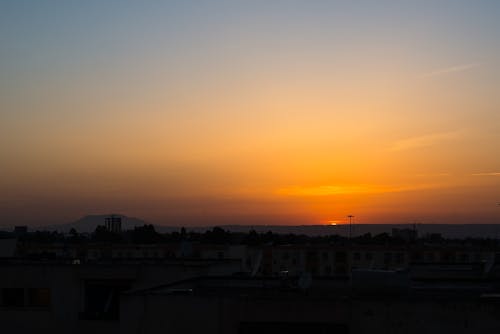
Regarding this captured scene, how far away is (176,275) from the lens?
27.1m

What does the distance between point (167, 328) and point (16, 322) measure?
15.4 metres

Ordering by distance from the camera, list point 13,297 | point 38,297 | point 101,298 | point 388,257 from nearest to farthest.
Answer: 1. point 38,297
2. point 101,298
3. point 13,297
4. point 388,257

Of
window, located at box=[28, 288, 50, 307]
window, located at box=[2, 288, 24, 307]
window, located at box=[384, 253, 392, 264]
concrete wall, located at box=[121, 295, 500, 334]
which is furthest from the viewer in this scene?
window, located at box=[384, 253, 392, 264]

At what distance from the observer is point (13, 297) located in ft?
90.2

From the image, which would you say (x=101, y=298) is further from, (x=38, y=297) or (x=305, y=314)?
(x=305, y=314)

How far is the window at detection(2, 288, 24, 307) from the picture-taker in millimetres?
27328

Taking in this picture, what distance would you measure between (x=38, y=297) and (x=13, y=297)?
3.85 feet

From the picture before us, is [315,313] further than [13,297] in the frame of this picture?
No

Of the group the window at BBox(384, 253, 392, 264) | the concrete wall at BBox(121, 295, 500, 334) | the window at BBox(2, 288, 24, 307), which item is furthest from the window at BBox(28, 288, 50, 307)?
the window at BBox(384, 253, 392, 264)

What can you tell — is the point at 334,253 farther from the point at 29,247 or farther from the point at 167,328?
the point at 167,328

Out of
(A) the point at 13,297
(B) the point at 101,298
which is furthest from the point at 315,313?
(A) the point at 13,297

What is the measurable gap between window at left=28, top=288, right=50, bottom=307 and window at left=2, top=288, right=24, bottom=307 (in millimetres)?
375

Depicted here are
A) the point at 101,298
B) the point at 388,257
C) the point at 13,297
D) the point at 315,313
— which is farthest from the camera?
the point at 388,257

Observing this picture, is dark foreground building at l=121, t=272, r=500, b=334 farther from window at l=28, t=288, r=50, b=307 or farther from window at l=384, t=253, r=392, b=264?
window at l=384, t=253, r=392, b=264
